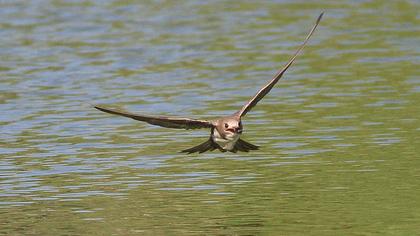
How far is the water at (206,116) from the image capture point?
1020cm

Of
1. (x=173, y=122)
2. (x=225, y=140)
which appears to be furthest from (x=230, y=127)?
(x=173, y=122)

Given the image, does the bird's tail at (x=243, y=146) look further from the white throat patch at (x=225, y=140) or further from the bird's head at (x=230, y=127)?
the bird's head at (x=230, y=127)

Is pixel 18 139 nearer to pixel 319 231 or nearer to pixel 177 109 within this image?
pixel 177 109

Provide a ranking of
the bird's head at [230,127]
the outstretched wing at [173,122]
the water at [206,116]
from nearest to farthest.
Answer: the outstretched wing at [173,122]
the bird's head at [230,127]
the water at [206,116]

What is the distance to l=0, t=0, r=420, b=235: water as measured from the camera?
10.2 metres

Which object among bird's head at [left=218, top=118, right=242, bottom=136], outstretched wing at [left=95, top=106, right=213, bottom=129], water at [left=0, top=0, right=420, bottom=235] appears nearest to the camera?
outstretched wing at [left=95, top=106, right=213, bottom=129]

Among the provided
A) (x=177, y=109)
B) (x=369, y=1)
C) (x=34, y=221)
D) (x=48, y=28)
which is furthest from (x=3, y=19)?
(x=34, y=221)

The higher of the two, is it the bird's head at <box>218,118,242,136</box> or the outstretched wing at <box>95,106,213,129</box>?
the outstretched wing at <box>95,106,213,129</box>

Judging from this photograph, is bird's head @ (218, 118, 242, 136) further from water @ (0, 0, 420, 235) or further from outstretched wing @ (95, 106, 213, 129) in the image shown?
water @ (0, 0, 420, 235)

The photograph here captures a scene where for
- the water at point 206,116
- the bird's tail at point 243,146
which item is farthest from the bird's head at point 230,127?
the water at point 206,116

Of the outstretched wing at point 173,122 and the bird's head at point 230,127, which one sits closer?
the outstretched wing at point 173,122

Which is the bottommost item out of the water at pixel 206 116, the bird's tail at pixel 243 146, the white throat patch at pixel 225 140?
the water at pixel 206 116

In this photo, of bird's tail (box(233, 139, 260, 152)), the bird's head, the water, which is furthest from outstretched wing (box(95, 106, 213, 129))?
the water

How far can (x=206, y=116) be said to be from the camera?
1411 centimetres
